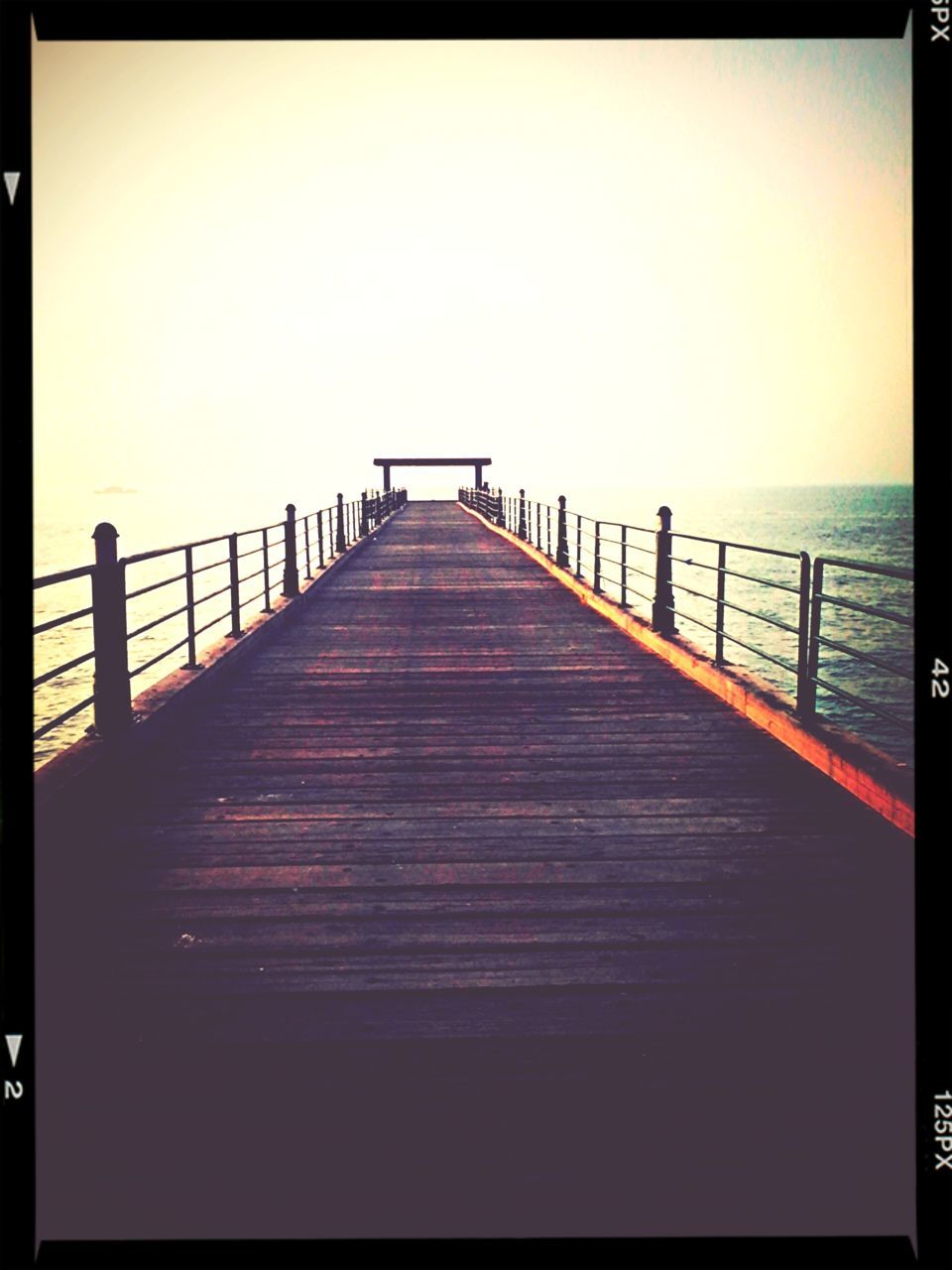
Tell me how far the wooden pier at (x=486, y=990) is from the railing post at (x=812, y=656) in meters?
0.42

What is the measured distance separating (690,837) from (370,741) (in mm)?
2510

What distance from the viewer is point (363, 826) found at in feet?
15.6

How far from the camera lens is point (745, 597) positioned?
211 feet

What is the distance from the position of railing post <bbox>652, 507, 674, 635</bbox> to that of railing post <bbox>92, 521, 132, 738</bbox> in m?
5.56

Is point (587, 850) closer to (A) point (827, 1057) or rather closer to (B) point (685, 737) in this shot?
(A) point (827, 1057)

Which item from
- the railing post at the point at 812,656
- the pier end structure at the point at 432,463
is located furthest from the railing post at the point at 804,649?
the pier end structure at the point at 432,463

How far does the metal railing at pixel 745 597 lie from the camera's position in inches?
203

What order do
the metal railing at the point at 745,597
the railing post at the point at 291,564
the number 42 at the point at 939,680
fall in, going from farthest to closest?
the railing post at the point at 291,564 < the metal railing at the point at 745,597 < the number 42 at the point at 939,680

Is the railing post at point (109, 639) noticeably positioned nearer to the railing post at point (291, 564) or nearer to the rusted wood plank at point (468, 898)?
the rusted wood plank at point (468, 898)

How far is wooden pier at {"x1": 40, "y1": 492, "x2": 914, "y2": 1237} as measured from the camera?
232 cm

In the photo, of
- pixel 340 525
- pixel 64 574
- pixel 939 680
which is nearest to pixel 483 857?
pixel 64 574


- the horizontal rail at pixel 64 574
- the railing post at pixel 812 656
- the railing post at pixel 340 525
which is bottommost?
the railing post at pixel 812 656

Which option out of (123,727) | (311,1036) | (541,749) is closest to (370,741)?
(541,749)

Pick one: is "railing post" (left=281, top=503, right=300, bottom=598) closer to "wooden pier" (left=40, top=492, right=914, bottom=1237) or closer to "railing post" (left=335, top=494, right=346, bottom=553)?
"wooden pier" (left=40, top=492, right=914, bottom=1237)
